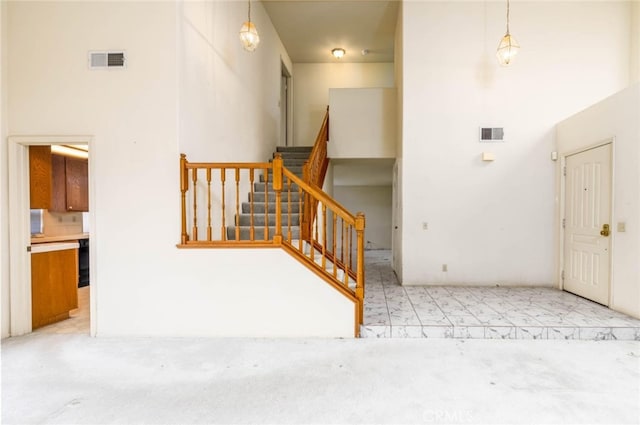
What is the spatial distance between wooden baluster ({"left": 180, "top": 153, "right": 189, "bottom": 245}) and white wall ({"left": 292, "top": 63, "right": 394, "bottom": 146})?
18.2 ft

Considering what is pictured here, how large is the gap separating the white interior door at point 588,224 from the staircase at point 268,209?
13.2 ft

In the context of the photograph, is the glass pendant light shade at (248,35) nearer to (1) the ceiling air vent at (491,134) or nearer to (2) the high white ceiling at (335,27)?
(2) the high white ceiling at (335,27)

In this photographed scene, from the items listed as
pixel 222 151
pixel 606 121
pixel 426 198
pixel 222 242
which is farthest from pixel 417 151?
pixel 222 242

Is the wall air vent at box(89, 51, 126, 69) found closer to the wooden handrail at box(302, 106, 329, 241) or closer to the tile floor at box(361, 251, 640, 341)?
the wooden handrail at box(302, 106, 329, 241)

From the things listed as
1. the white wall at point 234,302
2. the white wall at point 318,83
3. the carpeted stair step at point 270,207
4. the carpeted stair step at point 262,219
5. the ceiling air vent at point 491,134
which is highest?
the white wall at point 318,83

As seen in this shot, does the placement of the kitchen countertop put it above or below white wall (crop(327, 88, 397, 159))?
below

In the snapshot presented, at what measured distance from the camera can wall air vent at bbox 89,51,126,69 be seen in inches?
131

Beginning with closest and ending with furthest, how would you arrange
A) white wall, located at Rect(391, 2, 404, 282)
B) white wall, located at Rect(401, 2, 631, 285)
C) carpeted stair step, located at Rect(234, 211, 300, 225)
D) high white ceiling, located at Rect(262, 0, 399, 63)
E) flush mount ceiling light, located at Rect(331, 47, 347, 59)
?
1. carpeted stair step, located at Rect(234, 211, 300, 225)
2. white wall, located at Rect(401, 2, 631, 285)
3. white wall, located at Rect(391, 2, 404, 282)
4. high white ceiling, located at Rect(262, 0, 399, 63)
5. flush mount ceiling light, located at Rect(331, 47, 347, 59)

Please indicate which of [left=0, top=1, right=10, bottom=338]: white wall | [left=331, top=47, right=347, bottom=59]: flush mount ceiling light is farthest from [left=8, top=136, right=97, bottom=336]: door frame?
[left=331, top=47, right=347, bottom=59]: flush mount ceiling light

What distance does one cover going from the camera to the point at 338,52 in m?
7.66

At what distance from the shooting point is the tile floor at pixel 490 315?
3311mm

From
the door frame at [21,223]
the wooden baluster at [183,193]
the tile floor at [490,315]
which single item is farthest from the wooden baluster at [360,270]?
the door frame at [21,223]

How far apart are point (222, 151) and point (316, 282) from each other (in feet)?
7.56

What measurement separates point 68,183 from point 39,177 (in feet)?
7.74
